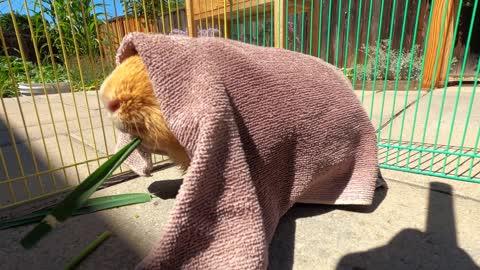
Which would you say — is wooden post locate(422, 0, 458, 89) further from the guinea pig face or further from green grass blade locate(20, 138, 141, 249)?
green grass blade locate(20, 138, 141, 249)

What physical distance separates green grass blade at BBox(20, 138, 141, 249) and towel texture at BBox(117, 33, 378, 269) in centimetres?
25

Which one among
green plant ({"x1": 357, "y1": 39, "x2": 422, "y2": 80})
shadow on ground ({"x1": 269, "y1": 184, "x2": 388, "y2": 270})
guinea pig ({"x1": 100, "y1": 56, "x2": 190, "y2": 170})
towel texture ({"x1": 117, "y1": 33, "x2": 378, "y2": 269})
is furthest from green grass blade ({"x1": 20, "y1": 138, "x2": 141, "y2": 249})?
green plant ({"x1": 357, "y1": 39, "x2": 422, "y2": 80})

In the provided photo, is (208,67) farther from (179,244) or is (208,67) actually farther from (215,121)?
(179,244)

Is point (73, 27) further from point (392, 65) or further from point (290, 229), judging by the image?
point (392, 65)

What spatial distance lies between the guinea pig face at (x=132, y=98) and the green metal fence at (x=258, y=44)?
27.0 inches

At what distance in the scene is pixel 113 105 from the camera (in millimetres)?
970

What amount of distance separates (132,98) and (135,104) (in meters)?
0.02

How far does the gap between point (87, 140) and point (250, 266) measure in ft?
7.48

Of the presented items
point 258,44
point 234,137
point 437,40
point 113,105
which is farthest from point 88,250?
point 437,40

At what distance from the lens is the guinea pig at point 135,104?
0.94m

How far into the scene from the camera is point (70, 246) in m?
1.27

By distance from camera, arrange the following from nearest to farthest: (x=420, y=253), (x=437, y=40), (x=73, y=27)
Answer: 1. (x=420, y=253)
2. (x=73, y=27)
3. (x=437, y=40)

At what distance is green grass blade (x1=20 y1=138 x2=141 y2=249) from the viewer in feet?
2.73

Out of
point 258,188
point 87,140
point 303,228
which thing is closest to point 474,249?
point 303,228
